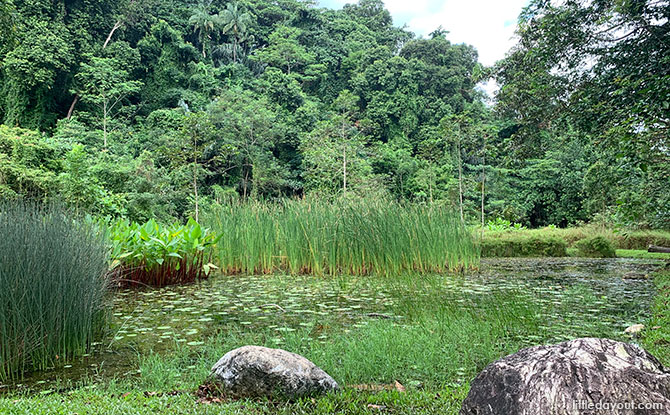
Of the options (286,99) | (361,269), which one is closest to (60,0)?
(286,99)

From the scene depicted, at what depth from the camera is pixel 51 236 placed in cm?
278

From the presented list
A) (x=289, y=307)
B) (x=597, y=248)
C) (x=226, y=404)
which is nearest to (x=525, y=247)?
(x=597, y=248)

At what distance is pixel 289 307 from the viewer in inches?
169

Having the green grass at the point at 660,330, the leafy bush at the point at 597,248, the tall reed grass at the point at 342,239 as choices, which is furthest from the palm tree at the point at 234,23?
the green grass at the point at 660,330

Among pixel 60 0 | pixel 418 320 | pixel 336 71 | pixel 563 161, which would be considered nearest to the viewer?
pixel 418 320

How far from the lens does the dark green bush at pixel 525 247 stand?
1128 cm

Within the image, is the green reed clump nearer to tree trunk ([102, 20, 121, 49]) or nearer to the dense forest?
the dense forest

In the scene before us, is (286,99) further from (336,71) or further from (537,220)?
(537,220)

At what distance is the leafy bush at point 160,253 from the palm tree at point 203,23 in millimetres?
25659

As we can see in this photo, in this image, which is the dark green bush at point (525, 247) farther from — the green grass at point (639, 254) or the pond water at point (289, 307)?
the pond water at point (289, 307)

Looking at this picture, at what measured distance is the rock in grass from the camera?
84.9 inches

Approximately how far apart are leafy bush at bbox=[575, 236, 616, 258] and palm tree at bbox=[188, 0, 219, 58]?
83.9 ft

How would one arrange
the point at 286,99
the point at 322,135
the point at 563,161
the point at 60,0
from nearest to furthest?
the point at 322,135 → the point at 60,0 → the point at 563,161 → the point at 286,99

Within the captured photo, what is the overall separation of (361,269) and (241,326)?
3.11 metres
